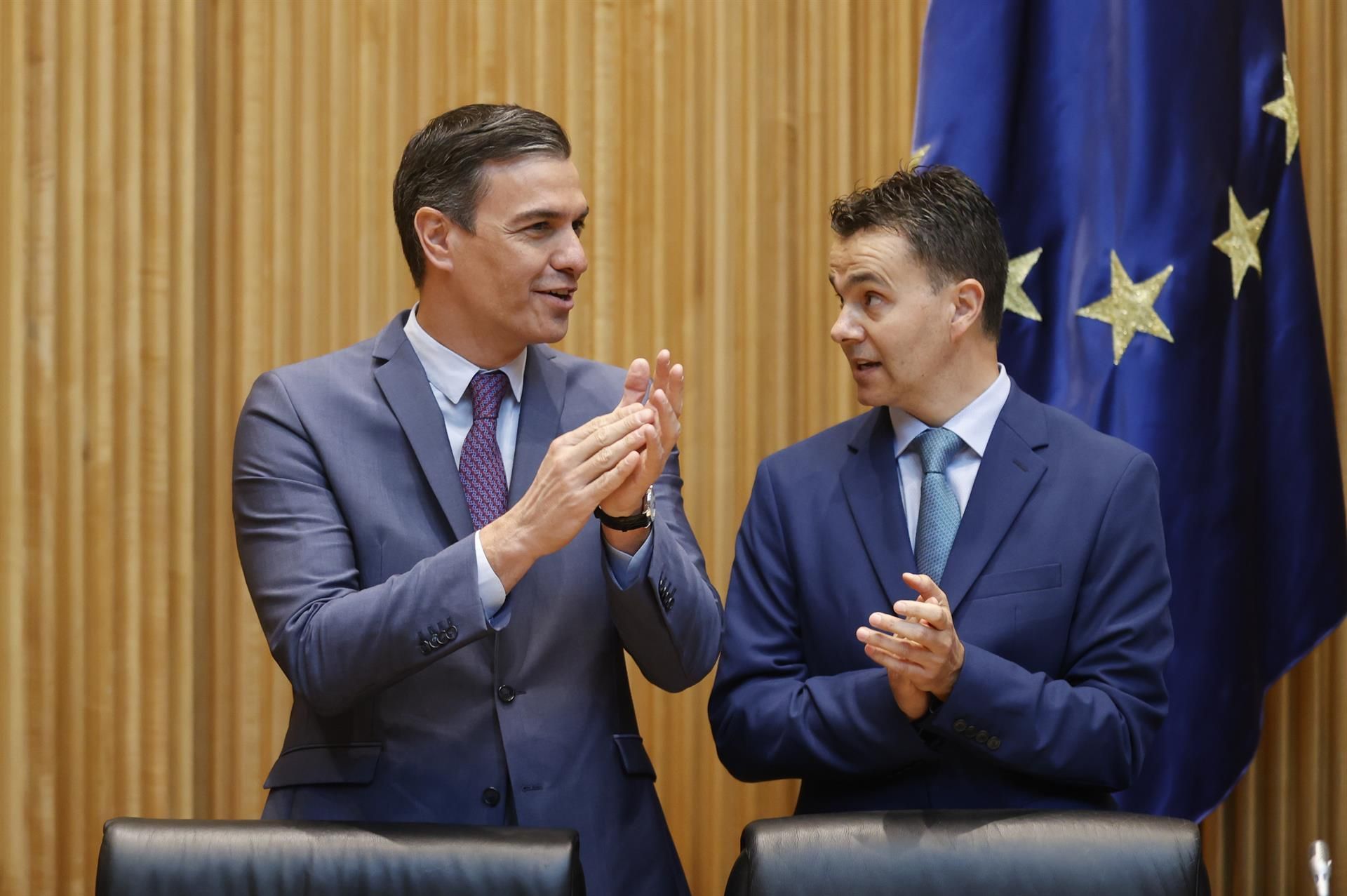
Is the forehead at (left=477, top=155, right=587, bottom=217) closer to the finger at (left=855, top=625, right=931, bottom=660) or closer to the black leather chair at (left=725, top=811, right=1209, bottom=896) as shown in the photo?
the finger at (left=855, top=625, right=931, bottom=660)

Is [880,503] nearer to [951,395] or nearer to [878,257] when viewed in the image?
[951,395]

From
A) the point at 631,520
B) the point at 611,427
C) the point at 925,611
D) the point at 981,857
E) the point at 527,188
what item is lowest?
the point at 981,857

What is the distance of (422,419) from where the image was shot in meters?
2.01

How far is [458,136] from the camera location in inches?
83.7

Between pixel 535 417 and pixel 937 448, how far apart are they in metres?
0.58

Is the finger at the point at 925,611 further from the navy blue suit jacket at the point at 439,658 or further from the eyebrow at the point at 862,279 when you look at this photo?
the eyebrow at the point at 862,279

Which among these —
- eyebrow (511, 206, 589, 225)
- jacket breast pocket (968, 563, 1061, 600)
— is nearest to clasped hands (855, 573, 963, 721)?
jacket breast pocket (968, 563, 1061, 600)

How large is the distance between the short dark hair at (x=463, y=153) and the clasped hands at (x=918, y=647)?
2.58ft

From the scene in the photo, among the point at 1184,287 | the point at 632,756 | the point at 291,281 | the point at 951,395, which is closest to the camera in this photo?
the point at 632,756

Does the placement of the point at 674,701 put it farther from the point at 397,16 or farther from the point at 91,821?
the point at 397,16

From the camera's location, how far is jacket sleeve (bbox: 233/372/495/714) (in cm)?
180

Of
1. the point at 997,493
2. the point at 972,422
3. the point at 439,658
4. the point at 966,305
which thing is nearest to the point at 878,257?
the point at 966,305

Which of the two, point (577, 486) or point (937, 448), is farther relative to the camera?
point (937, 448)

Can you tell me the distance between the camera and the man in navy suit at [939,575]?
1.95 meters
